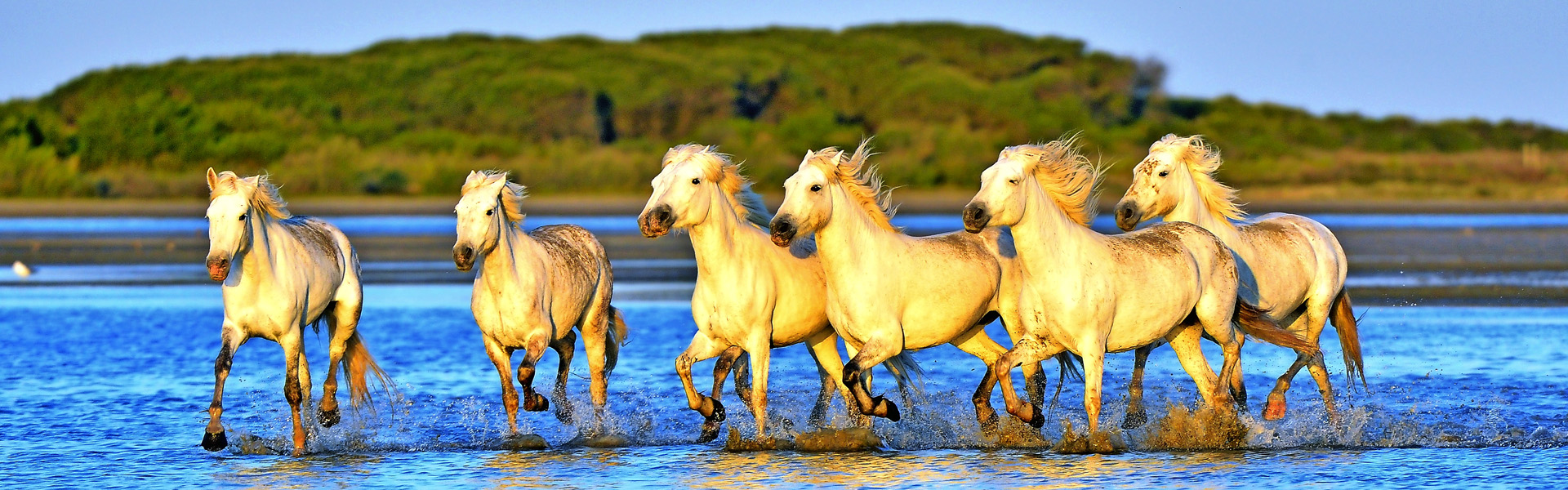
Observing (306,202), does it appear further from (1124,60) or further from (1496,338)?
(1124,60)

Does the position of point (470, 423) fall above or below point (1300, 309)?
below

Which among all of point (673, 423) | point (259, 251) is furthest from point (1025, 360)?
point (259, 251)

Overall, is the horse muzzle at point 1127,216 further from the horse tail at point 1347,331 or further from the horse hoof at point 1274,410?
the horse tail at point 1347,331

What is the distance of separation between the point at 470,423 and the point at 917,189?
37.1 metres

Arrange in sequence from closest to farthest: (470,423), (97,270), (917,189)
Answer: (470,423), (97,270), (917,189)

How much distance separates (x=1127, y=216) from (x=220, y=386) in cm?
489

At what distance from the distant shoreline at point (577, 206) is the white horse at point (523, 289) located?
2619cm

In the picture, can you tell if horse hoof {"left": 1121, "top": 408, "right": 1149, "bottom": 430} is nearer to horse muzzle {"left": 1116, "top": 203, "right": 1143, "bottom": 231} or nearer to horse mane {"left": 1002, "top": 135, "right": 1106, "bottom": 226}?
horse muzzle {"left": 1116, "top": 203, "right": 1143, "bottom": 231}

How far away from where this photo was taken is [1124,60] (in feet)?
255

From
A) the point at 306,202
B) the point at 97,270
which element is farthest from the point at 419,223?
the point at 97,270

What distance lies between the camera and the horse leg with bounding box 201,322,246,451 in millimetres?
8594

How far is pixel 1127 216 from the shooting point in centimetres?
963

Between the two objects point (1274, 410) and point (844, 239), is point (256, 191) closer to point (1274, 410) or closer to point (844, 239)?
point (844, 239)

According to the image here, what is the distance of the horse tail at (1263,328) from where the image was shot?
921cm
